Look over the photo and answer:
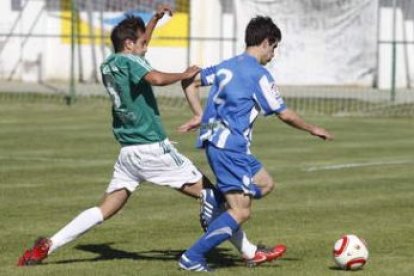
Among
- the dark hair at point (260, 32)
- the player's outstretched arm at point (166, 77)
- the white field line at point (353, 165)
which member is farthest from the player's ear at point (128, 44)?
the white field line at point (353, 165)

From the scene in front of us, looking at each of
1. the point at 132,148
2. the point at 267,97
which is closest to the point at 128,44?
the point at 132,148

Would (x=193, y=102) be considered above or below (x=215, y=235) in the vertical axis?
above

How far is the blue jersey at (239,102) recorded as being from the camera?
9.84 meters

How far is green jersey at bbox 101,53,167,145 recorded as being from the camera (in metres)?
10.2

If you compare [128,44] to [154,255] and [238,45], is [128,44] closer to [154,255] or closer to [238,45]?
[154,255]

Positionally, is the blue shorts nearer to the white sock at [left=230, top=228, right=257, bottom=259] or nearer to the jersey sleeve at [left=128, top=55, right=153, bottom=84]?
the white sock at [left=230, top=228, right=257, bottom=259]

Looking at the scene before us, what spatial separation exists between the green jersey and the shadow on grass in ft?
3.32

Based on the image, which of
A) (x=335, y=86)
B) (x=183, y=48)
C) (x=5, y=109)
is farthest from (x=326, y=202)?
(x=183, y=48)

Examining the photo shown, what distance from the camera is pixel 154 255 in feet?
35.7

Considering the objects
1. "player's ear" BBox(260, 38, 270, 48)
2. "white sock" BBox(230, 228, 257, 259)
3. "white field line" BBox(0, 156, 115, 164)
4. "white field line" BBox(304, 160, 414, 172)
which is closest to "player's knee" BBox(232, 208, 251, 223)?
"white sock" BBox(230, 228, 257, 259)

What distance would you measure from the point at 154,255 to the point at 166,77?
67.5 inches

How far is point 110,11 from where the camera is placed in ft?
133

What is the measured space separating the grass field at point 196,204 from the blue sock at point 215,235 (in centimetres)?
20

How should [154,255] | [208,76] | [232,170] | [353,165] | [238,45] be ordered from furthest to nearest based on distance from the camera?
[238,45] < [353,165] < [154,255] < [208,76] < [232,170]
